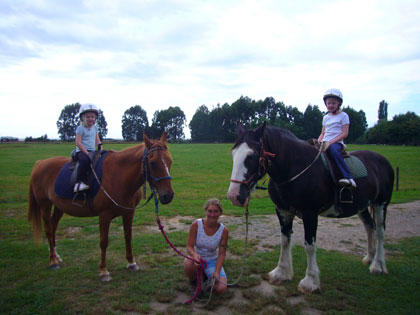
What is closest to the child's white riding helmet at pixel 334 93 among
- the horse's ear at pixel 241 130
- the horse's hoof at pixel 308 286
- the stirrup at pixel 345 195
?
the stirrup at pixel 345 195

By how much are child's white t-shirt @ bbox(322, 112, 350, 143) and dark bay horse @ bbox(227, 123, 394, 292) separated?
61 centimetres

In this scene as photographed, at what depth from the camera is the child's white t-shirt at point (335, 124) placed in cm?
476

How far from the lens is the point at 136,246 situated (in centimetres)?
605

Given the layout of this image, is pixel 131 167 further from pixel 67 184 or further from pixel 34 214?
pixel 34 214

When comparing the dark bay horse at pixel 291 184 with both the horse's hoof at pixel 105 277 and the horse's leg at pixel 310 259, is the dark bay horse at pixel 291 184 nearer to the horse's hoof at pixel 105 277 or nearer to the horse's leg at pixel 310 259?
the horse's leg at pixel 310 259

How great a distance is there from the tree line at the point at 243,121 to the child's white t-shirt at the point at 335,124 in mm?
69933

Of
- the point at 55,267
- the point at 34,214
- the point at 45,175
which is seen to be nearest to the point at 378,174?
the point at 55,267

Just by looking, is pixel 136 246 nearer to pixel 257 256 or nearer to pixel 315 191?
pixel 257 256

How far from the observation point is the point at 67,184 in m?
4.97

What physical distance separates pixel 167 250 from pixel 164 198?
7.89 feet

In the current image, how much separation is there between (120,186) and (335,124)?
3.91 meters

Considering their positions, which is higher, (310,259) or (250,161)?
(250,161)

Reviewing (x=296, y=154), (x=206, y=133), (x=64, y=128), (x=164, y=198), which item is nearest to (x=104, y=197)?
(x=164, y=198)

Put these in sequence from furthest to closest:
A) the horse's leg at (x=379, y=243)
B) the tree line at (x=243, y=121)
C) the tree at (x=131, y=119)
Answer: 1. the tree at (x=131, y=119)
2. the tree line at (x=243, y=121)
3. the horse's leg at (x=379, y=243)
